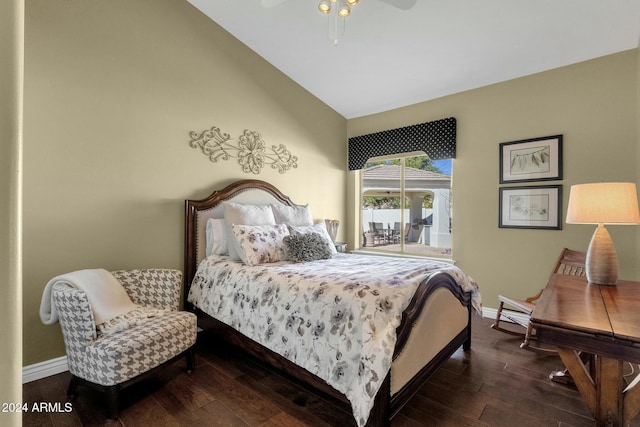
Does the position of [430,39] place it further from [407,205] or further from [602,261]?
[602,261]

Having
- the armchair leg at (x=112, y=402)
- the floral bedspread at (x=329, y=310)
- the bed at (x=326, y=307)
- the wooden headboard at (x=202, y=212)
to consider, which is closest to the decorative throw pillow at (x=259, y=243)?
the bed at (x=326, y=307)

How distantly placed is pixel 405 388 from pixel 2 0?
211 centimetres

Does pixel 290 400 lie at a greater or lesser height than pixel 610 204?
lesser

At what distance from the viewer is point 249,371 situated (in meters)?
2.30

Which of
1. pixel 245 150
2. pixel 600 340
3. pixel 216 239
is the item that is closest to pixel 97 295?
pixel 216 239

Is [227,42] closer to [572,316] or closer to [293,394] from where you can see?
[293,394]

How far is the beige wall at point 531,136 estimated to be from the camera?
2.80 m

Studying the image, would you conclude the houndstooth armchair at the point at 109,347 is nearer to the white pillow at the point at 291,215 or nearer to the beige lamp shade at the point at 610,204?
the white pillow at the point at 291,215

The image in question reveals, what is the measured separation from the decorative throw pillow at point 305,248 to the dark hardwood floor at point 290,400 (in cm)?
95

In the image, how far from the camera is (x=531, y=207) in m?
3.24

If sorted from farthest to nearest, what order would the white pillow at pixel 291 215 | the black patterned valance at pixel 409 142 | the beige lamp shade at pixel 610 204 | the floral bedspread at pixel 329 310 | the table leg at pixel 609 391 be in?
the black patterned valance at pixel 409 142, the white pillow at pixel 291 215, the beige lamp shade at pixel 610 204, the floral bedspread at pixel 329 310, the table leg at pixel 609 391

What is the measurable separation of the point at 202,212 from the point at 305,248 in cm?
113

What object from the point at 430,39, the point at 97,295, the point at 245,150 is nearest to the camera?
the point at 97,295

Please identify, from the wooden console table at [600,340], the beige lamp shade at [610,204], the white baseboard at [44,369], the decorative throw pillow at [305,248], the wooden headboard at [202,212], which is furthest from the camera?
the wooden headboard at [202,212]
